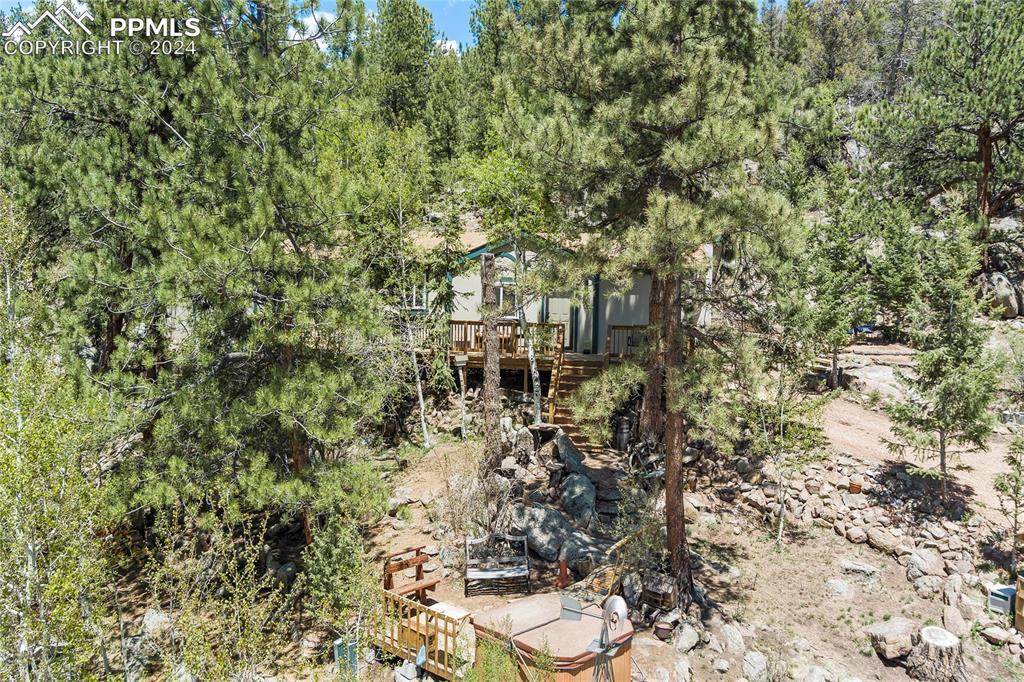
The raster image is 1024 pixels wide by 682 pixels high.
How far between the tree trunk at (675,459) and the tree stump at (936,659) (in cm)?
335

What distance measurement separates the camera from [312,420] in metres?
10.1

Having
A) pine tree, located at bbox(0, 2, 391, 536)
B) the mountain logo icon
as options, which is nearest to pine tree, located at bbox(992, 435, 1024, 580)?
pine tree, located at bbox(0, 2, 391, 536)

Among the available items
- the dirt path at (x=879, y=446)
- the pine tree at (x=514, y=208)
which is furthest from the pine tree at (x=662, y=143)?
the dirt path at (x=879, y=446)

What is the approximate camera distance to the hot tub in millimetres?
7977

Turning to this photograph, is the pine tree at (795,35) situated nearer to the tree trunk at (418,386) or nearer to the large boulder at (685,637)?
the tree trunk at (418,386)

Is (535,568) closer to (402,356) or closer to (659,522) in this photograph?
(659,522)

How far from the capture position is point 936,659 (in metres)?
10.2

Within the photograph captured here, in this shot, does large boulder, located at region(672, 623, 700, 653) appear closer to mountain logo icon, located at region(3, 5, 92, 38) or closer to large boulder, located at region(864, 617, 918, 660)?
large boulder, located at region(864, 617, 918, 660)

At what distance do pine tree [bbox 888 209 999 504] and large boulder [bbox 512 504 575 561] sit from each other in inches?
295

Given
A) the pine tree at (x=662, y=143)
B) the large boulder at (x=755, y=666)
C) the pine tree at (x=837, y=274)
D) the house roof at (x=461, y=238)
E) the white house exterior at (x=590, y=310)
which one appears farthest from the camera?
the white house exterior at (x=590, y=310)

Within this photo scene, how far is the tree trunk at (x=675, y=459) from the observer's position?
11.3 meters

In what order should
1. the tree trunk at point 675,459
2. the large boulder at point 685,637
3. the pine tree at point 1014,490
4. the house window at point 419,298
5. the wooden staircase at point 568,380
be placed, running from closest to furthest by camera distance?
the large boulder at point 685,637, the tree trunk at point 675,459, the pine tree at point 1014,490, the wooden staircase at point 568,380, the house window at point 419,298

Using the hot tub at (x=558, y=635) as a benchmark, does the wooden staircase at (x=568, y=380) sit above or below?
above

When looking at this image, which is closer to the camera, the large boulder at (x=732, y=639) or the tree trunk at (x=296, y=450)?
the large boulder at (x=732, y=639)
